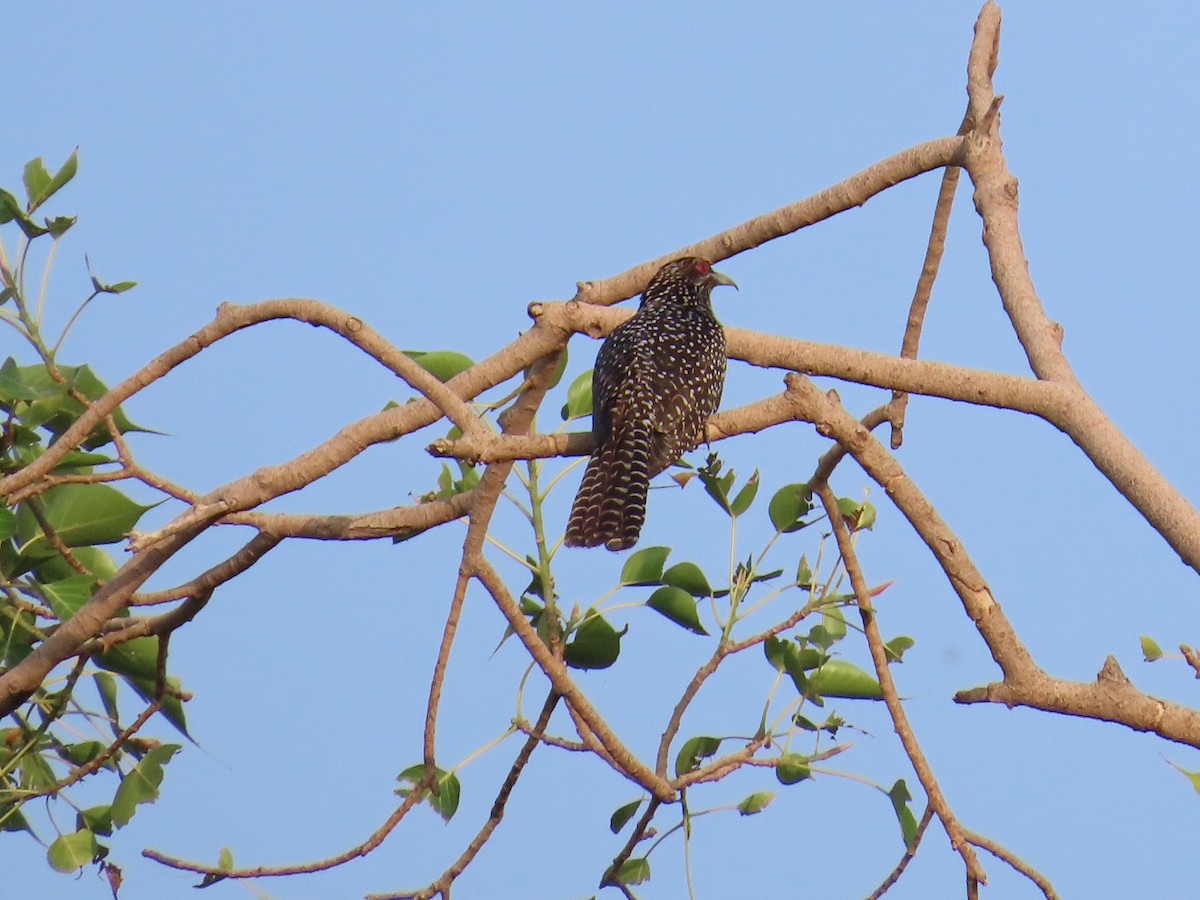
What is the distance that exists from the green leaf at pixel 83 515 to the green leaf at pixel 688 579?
1.58 m

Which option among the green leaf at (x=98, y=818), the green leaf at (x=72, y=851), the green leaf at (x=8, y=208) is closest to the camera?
the green leaf at (x=8, y=208)

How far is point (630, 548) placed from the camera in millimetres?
4312

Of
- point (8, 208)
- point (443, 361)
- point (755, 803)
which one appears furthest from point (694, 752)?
point (8, 208)

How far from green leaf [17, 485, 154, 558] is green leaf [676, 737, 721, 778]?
1762mm

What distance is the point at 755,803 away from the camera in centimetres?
441

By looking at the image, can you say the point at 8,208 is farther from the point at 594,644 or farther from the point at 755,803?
the point at 755,803

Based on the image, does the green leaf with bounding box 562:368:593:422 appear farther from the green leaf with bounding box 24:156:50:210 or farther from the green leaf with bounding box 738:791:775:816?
the green leaf with bounding box 24:156:50:210

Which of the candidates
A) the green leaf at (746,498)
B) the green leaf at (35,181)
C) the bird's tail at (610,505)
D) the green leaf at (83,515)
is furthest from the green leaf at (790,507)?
the green leaf at (35,181)

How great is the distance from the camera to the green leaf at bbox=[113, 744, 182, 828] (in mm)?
4668

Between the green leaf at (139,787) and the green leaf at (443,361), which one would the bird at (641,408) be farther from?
the green leaf at (139,787)

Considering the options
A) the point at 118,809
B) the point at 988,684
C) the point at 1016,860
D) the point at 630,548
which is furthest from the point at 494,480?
the point at 118,809

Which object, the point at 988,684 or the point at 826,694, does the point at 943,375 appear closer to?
the point at 988,684

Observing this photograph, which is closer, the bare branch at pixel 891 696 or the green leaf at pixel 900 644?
the bare branch at pixel 891 696

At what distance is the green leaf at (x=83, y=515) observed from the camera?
4.47m
